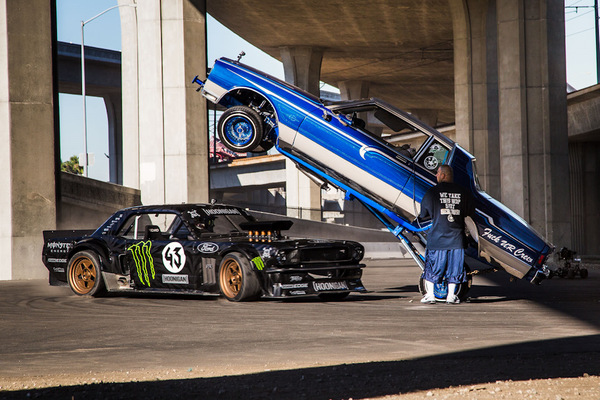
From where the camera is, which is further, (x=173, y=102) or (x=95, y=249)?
(x=173, y=102)

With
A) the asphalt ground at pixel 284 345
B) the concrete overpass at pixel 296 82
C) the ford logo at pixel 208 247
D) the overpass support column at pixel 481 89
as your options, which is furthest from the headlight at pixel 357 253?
the overpass support column at pixel 481 89

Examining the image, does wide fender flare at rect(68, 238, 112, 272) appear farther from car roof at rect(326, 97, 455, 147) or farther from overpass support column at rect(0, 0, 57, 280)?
overpass support column at rect(0, 0, 57, 280)

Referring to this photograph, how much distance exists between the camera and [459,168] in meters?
12.5

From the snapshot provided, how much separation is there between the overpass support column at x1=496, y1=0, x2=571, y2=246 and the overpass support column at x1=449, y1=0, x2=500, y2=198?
1018 centimetres

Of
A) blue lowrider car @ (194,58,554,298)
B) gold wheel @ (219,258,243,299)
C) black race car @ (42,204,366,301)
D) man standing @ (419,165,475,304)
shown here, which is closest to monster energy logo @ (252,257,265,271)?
black race car @ (42,204,366,301)

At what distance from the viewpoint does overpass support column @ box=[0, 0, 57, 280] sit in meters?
19.0

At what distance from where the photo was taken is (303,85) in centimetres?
5494

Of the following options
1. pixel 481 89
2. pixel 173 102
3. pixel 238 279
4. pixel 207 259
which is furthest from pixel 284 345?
pixel 481 89

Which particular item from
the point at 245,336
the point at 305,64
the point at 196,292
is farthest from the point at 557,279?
the point at 305,64

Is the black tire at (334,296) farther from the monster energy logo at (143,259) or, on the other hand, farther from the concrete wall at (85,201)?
the concrete wall at (85,201)

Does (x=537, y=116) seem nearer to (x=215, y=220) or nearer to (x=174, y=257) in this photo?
(x=215, y=220)

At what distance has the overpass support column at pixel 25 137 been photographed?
62.4 feet

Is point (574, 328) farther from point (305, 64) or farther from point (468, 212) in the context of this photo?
point (305, 64)

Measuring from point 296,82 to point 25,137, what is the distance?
3613 centimetres
